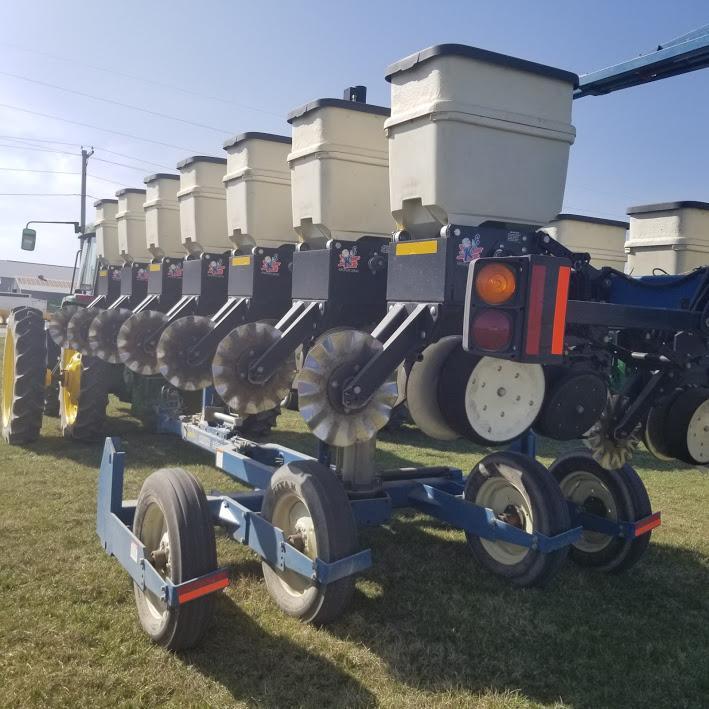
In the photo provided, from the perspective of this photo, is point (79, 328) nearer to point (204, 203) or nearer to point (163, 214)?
point (163, 214)

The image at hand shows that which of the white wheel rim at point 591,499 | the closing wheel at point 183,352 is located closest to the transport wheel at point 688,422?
the white wheel rim at point 591,499

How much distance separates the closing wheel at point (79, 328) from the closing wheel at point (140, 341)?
1.24 m

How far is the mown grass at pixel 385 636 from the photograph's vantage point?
2.78 metres

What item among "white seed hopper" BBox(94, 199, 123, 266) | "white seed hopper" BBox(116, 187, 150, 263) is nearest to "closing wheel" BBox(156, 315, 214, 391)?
"white seed hopper" BBox(116, 187, 150, 263)

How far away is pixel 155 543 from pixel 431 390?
Result: 1.51m

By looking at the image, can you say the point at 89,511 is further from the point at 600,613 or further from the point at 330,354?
the point at 600,613

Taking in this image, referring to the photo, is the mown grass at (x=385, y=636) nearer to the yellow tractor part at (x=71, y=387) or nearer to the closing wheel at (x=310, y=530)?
the closing wheel at (x=310, y=530)

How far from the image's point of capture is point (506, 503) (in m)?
3.99

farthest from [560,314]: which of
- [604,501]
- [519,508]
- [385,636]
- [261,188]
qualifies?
[261,188]

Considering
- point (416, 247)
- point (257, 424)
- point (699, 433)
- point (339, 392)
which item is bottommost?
point (257, 424)

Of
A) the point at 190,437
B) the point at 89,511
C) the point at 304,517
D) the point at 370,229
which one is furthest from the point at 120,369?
the point at 304,517

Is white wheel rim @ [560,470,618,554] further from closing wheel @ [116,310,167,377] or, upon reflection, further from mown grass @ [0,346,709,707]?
closing wheel @ [116,310,167,377]

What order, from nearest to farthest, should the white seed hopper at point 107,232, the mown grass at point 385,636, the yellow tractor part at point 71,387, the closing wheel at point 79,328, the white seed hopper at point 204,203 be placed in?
the mown grass at point 385,636 → the white seed hopper at point 204,203 → the yellow tractor part at point 71,387 → the closing wheel at point 79,328 → the white seed hopper at point 107,232

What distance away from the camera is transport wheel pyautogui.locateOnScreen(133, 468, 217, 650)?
2.96 m
